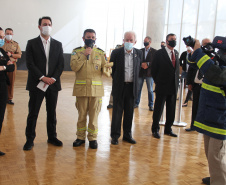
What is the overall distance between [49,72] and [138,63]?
4.55 feet

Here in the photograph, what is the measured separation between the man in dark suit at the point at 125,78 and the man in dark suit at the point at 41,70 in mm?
899

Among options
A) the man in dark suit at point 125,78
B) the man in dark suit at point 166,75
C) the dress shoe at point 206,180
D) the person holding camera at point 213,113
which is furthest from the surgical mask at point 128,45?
the dress shoe at point 206,180

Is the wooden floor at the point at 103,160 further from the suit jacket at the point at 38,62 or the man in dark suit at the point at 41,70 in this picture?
the suit jacket at the point at 38,62

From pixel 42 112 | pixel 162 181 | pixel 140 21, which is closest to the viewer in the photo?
pixel 162 181

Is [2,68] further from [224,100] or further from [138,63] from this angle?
[224,100]

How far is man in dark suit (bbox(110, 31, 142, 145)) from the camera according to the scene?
165 inches

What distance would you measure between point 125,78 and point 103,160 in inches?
53.0

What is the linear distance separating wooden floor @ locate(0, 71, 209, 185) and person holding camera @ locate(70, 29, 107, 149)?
36 centimetres

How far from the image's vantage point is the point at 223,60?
2445 millimetres

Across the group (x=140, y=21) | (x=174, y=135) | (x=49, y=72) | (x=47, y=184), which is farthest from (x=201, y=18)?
(x=47, y=184)

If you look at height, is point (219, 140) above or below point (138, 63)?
below

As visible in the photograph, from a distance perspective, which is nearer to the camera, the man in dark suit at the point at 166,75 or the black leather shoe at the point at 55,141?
the black leather shoe at the point at 55,141

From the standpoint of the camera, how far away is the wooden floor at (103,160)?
9.69 ft

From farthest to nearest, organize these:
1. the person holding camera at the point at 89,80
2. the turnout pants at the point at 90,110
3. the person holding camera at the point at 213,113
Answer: the turnout pants at the point at 90,110 → the person holding camera at the point at 89,80 → the person holding camera at the point at 213,113
